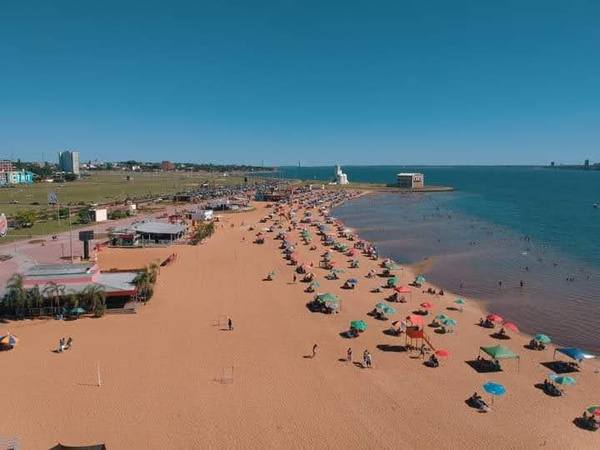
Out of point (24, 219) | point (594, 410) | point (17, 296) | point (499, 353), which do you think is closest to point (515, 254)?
point (499, 353)

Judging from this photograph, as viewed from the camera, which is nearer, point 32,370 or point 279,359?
point 32,370

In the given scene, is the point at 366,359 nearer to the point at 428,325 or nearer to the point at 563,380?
the point at 428,325

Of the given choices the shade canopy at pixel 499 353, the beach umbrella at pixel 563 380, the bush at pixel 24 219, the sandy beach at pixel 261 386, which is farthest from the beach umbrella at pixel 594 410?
the bush at pixel 24 219

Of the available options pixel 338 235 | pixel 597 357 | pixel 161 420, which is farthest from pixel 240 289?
pixel 338 235

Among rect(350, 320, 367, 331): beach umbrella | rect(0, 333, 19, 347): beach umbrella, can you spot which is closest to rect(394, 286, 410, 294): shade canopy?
rect(350, 320, 367, 331): beach umbrella

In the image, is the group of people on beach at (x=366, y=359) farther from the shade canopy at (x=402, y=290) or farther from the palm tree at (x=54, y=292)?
the palm tree at (x=54, y=292)

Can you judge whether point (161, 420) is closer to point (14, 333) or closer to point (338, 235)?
point (14, 333)
